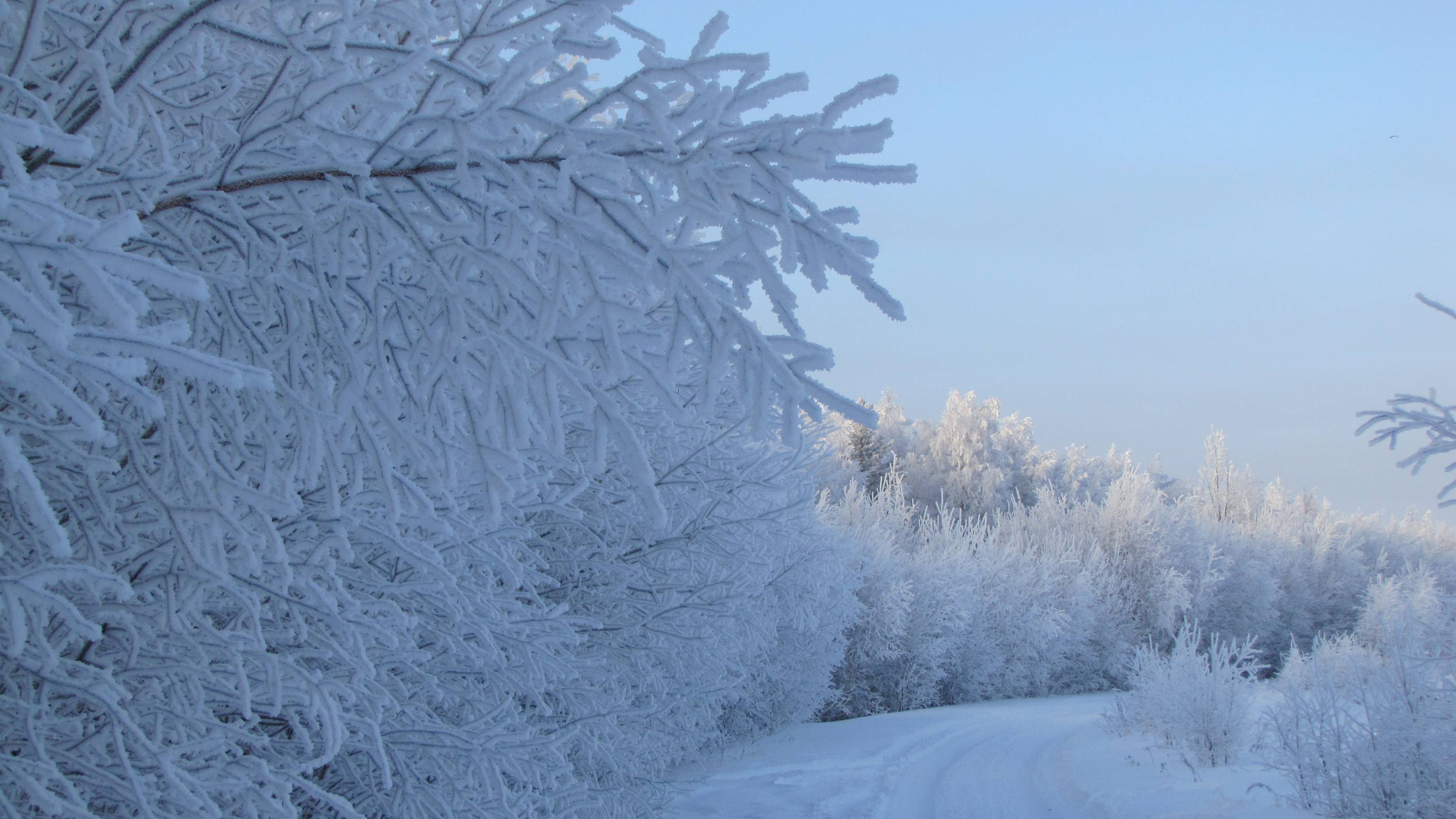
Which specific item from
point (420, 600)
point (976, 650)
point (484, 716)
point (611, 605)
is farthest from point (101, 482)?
point (976, 650)

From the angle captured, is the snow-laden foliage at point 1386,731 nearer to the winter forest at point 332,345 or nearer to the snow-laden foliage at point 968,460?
the winter forest at point 332,345

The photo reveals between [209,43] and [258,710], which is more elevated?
[209,43]

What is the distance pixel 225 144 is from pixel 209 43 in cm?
36

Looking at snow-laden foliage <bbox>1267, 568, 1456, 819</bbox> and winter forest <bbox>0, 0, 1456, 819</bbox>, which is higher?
winter forest <bbox>0, 0, 1456, 819</bbox>

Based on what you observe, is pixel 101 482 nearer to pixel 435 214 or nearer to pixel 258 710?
pixel 258 710

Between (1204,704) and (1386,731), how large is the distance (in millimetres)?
2865

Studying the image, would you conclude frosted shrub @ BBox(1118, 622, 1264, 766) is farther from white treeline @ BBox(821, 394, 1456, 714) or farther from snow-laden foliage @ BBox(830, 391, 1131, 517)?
snow-laden foliage @ BBox(830, 391, 1131, 517)

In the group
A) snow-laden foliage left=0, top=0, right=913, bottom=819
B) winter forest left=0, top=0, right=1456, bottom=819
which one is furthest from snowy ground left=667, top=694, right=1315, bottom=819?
snow-laden foliage left=0, top=0, right=913, bottom=819

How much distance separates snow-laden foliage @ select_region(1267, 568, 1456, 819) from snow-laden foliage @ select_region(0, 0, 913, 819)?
6.79m

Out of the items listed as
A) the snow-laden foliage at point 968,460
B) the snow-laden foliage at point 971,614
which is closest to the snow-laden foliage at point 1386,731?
the snow-laden foliage at point 971,614

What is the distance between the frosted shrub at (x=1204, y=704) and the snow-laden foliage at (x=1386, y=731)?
1.55 m

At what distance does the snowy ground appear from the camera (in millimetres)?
8219

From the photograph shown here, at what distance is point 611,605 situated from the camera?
5.56 meters

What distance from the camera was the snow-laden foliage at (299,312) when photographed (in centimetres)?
169
